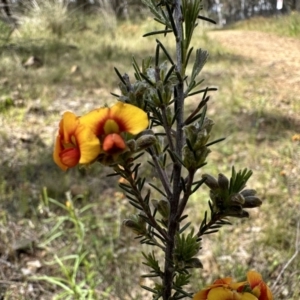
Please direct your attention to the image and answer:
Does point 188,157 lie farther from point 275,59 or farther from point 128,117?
point 275,59

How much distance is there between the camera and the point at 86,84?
4.25 metres

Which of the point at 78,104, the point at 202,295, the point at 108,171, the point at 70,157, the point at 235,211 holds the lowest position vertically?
the point at 108,171

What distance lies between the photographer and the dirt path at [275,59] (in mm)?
3730

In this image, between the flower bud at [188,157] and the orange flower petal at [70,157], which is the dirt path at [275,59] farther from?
the orange flower petal at [70,157]

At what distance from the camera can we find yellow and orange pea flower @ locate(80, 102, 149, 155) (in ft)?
1.49

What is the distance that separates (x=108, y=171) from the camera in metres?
2.76

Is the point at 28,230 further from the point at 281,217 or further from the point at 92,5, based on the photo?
the point at 92,5

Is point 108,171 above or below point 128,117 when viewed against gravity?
below

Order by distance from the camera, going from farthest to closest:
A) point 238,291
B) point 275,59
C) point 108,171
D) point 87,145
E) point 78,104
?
1. point 275,59
2. point 78,104
3. point 108,171
4. point 238,291
5. point 87,145

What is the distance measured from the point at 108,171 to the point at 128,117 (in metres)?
2.33

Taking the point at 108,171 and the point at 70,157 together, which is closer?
the point at 70,157

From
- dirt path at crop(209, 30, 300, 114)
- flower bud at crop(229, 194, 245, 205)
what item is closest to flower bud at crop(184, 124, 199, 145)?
flower bud at crop(229, 194, 245, 205)

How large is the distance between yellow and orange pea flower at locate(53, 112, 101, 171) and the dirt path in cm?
312

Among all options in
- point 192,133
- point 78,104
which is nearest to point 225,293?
point 192,133
